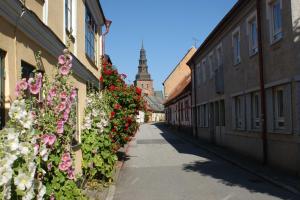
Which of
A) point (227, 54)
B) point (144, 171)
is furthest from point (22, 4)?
point (227, 54)

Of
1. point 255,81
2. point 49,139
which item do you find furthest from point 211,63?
point 49,139

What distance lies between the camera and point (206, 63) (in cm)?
2758

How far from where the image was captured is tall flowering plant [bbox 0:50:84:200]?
11.5ft

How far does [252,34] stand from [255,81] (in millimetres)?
2086

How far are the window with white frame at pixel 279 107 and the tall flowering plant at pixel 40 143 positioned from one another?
29.5 ft

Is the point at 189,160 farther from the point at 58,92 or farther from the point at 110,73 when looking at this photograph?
the point at 58,92

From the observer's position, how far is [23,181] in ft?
11.8

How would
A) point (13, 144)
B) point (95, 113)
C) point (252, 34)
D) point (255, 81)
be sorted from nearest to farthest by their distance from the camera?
point (13, 144), point (95, 113), point (255, 81), point (252, 34)

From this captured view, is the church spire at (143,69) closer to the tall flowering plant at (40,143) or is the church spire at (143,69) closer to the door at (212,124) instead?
the door at (212,124)

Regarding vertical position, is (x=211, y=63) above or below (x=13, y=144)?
above

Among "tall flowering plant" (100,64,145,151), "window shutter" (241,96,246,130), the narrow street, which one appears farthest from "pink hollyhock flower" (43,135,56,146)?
"window shutter" (241,96,246,130)

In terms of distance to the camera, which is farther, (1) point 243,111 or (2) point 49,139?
(1) point 243,111

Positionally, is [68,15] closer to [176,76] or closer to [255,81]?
[255,81]

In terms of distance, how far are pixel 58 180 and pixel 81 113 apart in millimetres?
6937
